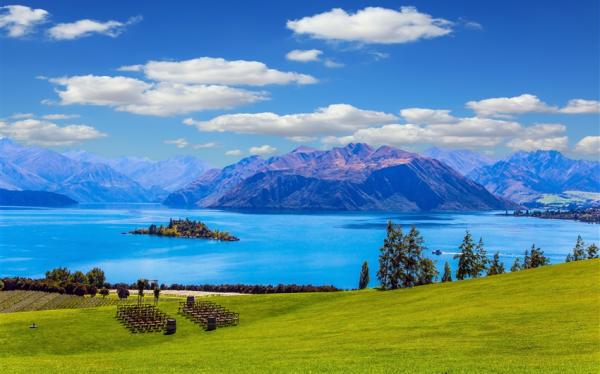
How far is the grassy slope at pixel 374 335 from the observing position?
34.4 m

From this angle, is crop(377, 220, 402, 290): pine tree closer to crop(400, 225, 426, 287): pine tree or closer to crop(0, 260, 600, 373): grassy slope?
crop(400, 225, 426, 287): pine tree

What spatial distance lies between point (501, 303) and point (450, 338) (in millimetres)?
15073

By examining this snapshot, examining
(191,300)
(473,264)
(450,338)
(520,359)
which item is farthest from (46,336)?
(473,264)

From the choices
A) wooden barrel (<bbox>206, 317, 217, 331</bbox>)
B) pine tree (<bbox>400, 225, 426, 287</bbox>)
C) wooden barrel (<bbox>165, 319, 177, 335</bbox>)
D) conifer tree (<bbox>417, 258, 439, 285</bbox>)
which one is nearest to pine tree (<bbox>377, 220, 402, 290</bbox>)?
pine tree (<bbox>400, 225, 426, 287</bbox>)

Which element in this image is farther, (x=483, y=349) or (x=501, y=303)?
(x=501, y=303)

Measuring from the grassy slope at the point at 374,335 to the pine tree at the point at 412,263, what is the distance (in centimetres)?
2474

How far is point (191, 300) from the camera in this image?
81.1 metres

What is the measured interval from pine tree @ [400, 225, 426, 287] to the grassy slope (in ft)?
81.2

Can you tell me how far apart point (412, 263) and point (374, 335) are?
6428 cm

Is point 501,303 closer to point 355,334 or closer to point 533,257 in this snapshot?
point 355,334

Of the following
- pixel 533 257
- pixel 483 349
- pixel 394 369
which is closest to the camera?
pixel 394 369

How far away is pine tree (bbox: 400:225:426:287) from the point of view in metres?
107

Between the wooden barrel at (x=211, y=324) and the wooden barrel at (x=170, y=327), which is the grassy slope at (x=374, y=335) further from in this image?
the wooden barrel at (x=211, y=324)

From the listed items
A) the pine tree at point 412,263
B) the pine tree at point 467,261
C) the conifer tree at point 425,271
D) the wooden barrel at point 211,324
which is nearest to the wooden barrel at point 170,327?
the wooden barrel at point 211,324
